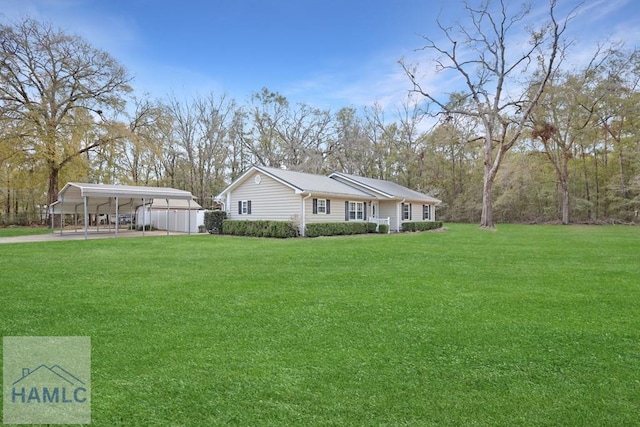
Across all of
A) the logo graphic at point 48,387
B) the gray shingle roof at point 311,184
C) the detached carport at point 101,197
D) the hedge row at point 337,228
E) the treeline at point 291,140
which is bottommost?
the logo graphic at point 48,387

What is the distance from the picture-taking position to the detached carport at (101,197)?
16828 millimetres

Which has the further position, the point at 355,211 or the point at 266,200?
the point at 355,211

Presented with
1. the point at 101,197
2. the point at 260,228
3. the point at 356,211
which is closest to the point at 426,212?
the point at 356,211

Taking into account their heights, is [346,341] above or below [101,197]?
below

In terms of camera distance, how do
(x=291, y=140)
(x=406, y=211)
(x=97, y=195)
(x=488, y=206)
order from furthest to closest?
(x=291, y=140)
(x=406, y=211)
(x=488, y=206)
(x=97, y=195)

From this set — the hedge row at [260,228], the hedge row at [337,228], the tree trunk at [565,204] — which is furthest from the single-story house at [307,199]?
the tree trunk at [565,204]

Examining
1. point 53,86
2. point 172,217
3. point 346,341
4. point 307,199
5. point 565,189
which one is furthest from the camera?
point 565,189

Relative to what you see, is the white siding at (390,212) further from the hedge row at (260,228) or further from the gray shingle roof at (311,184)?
the hedge row at (260,228)

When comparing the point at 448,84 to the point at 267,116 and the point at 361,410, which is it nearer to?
the point at 267,116

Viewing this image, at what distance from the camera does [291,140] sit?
3784 cm

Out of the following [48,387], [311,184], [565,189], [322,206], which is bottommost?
[48,387]

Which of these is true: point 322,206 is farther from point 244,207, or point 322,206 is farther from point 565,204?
point 565,204

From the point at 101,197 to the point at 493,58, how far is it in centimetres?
2387

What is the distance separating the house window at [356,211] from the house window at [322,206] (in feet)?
6.93
